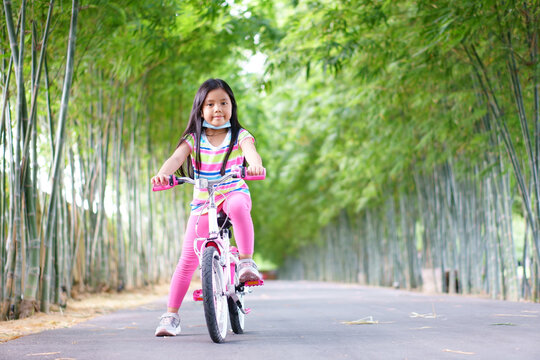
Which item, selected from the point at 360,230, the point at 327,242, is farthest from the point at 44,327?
the point at 327,242

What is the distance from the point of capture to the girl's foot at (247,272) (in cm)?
332

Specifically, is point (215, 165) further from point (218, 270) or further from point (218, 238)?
point (218, 270)

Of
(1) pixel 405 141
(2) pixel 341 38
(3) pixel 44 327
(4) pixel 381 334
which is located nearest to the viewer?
(4) pixel 381 334

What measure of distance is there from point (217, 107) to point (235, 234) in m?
0.70

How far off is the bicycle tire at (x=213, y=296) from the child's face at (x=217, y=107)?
0.73 metres

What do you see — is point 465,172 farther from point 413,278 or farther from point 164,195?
point 164,195

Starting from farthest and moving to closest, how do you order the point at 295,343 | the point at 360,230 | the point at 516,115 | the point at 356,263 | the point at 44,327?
the point at 356,263 < the point at 360,230 < the point at 516,115 < the point at 44,327 < the point at 295,343

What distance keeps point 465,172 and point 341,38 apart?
2438 millimetres

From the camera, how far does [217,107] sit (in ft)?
11.3

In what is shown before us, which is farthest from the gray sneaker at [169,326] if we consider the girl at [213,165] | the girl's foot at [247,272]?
the girl's foot at [247,272]

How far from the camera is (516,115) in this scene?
6.28m

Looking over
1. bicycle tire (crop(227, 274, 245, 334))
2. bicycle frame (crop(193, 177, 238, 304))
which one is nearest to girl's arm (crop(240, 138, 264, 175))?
bicycle frame (crop(193, 177, 238, 304))

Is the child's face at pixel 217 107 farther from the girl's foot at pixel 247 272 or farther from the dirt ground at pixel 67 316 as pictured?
the dirt ground at pixel 67 316

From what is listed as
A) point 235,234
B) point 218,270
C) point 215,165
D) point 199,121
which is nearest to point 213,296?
point 218,270
